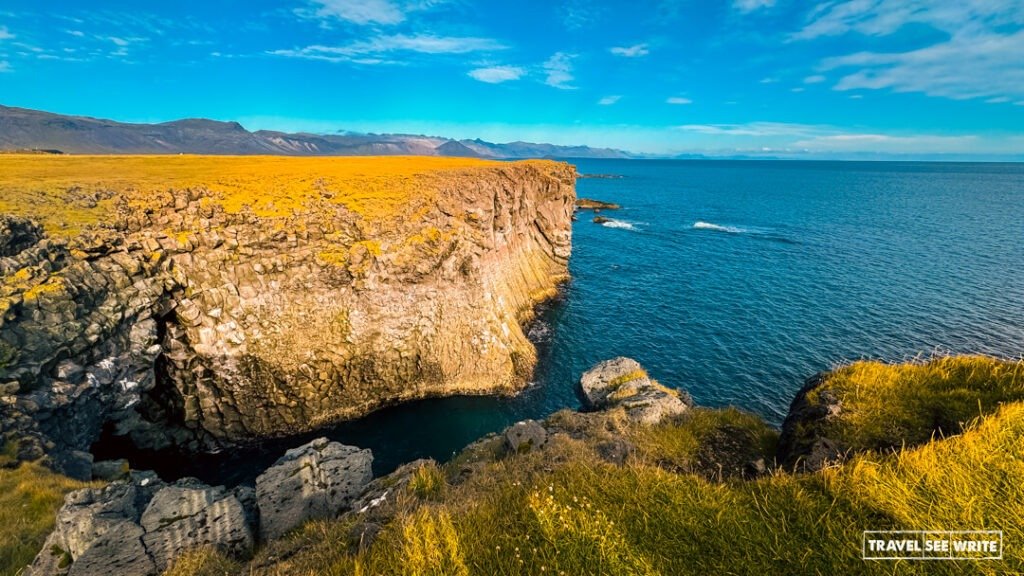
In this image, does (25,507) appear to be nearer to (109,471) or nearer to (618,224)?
(109,471)

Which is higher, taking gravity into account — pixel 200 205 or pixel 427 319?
pixel 200 205

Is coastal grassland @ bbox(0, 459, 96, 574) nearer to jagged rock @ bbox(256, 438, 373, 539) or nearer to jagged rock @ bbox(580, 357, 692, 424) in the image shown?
jagged rock @ bbox(256, 438, 373, 539)

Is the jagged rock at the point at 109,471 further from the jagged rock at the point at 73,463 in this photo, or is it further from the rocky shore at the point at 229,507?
the rocky shore at the point at 229,507

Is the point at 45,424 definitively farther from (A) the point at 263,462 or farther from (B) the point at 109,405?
(A) the point at 263,462

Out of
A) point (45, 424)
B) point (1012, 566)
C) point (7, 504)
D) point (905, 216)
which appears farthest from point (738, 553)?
point (905, 216)

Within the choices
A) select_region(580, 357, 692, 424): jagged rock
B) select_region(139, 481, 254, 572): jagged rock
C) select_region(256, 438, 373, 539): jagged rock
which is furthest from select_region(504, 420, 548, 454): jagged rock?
select_region(139, 481, 254, 572): jagged rock

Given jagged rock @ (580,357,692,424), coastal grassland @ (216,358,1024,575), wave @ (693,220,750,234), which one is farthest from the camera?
wave @ (693,220,750,234)

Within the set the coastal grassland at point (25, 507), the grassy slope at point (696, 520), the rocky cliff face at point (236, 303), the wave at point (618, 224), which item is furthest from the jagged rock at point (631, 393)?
the wave at point (618, 224)
